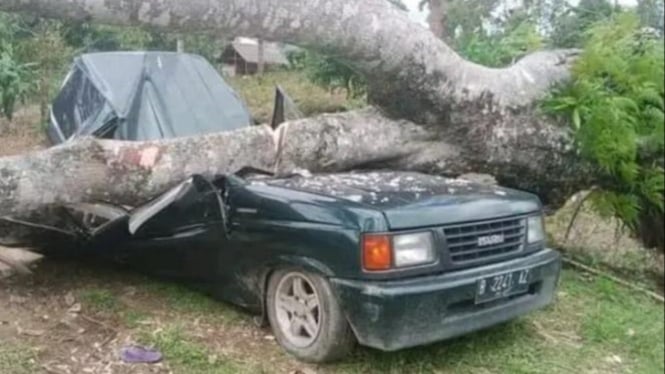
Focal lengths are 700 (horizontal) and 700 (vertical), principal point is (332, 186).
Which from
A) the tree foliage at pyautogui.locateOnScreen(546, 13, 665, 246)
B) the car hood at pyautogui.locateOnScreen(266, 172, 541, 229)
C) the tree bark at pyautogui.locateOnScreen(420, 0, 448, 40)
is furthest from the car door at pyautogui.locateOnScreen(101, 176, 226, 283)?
the tree bark at pyautogui.locateOnScreen(420, 0, 448, 40)

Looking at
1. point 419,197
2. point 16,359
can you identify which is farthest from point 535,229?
point 16,359

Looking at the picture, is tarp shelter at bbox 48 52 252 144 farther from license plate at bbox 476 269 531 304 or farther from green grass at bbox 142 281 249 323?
license plate at bbox 476 269 531 304

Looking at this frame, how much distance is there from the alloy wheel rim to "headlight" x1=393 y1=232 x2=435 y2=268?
489mm

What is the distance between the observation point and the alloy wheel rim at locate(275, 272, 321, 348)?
3.41m

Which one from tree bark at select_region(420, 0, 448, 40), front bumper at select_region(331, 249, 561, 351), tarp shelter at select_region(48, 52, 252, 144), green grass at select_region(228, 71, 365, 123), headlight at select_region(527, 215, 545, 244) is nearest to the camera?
front bumper at select_region(331, 249, 561, 351)

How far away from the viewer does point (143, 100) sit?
5.16 meters

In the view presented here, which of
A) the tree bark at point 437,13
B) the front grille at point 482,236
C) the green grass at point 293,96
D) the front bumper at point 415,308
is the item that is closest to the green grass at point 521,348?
the front bumper at point 415,308

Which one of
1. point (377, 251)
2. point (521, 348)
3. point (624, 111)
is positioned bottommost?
point (521, 348)

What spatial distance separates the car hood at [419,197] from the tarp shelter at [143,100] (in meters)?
1.58

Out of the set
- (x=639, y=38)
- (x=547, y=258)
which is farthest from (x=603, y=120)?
(x=547, y=258)

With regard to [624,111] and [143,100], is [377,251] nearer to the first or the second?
[624,111]

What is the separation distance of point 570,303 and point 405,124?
172 cm

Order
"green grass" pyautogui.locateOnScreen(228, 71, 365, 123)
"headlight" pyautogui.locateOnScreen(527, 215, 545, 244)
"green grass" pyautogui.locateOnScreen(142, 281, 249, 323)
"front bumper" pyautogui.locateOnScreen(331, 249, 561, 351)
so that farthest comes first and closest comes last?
"green grass" pyautogui.locateOnScreen(228, 71, 365, 123) < "green grass" pyautogui.locateOnScreen(142, 281, 249, 323) < "headlight" pyautogui.locateOnScreen(527, 215, 545, 244) < "front bumper" pyautogui.locateOnScreen(331, 249, 561, 351)

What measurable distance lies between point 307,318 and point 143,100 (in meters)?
2.48
